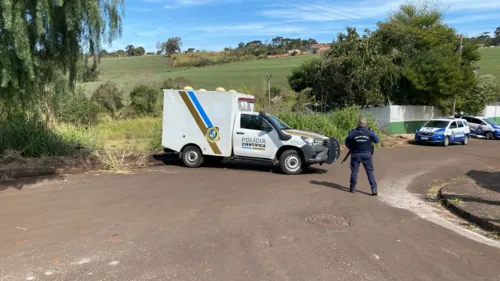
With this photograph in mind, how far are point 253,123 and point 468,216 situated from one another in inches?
257

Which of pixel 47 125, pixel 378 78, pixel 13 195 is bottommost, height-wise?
pixel 13 195

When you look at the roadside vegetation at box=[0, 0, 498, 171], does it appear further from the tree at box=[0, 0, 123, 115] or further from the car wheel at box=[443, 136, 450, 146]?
the car wheel at box=[443, 136, 450, 146]

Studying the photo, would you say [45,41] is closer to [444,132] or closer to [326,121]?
[326,121]

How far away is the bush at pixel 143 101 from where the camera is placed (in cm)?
3161

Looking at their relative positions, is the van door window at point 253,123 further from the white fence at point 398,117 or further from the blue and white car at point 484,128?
the blue and white car at point 484,128

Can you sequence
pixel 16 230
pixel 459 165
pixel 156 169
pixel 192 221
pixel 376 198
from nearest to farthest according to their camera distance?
pixel 16 230 < pixel 192 221 < pixel 376 198 < pixel 156 169 < pixel 459 165

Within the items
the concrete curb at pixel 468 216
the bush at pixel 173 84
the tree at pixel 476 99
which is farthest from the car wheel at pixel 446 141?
the bush at pixel 173 84

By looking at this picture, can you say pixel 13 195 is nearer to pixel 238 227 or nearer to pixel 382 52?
pixel 238 227

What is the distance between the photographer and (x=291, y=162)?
11922 mm

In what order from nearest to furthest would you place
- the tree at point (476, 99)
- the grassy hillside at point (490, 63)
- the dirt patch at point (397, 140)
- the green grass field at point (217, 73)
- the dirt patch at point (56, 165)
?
the dirt patch at point (56, 165) < the dirt patch at point (397, 140) < the tree at point (476, 99) < the green grass field at point (217, 73) < the grassy hillside at point (490, 63)

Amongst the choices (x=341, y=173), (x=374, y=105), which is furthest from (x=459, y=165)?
(x=374, y=105)

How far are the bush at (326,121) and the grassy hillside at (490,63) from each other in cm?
5074

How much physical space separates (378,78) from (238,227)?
77.7 ft

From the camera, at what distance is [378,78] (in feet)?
90.3
